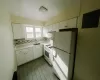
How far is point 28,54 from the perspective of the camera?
8.84ft

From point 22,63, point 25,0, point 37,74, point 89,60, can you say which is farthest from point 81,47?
point 22,63

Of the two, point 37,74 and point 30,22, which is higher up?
point 30,22

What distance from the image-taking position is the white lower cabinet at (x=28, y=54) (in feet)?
7.87

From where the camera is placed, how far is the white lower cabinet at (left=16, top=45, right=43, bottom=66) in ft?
7.87

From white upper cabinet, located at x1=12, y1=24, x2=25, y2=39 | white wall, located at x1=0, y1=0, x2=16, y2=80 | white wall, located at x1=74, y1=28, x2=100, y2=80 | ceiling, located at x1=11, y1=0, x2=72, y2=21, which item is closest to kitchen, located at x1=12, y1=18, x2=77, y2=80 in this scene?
white upper cabinet, located at x1=12, y1=24, x2=25, y2=39

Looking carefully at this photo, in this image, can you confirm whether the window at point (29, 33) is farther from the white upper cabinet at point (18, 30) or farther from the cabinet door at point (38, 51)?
the cabinet door at point (38, 51)

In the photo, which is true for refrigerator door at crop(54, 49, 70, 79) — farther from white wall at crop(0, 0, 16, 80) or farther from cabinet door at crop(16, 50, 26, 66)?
cabinet door at crop(16, 50, 26, 66)

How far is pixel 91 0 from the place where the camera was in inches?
37.9

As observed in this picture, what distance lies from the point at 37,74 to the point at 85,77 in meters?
1.62

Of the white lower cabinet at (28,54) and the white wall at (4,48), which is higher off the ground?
the white wall at (4,48)

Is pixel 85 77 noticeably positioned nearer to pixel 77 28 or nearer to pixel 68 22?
pixel 77 28

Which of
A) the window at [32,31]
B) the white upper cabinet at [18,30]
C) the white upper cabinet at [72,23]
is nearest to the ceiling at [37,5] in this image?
the white upper cabinet at [72,23]

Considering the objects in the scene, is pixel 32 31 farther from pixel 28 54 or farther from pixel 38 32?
pixel 28 54

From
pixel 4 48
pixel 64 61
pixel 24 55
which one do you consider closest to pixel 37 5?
pixel 4 48
